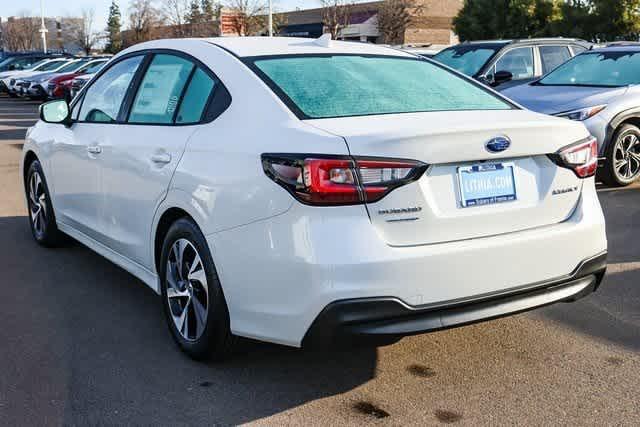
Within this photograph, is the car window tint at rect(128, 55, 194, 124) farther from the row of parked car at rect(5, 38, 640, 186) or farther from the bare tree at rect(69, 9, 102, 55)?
the bare tree at rect(69, 9, 102, 55)

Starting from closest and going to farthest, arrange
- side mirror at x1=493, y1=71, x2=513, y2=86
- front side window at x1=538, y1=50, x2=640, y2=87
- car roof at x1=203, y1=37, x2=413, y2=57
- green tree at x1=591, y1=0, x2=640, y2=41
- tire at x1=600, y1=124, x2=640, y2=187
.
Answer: car roof at x1=203, y1=37, x2=413, y2=57, tire at x1=600, y1=124, x2=640, y2=187, front side window at x1=538, y1=50, x2=640, y2=87, side mirror at x1=493, y1=71, x2=513, y2=86, green tree at x1=591, y1=0, x2=640, y2=41

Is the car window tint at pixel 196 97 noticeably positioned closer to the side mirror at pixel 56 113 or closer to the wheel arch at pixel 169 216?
the wheel arch at pixel 169 216

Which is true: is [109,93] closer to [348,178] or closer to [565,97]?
[348,178]

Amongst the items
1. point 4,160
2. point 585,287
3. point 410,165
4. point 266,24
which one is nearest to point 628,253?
point 585,287

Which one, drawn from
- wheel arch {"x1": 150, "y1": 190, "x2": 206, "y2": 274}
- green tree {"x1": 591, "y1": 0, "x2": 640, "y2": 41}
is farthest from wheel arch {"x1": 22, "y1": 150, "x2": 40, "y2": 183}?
green tree {"x1": 591, "y1": 0, "x2": 640, "y2": 41}

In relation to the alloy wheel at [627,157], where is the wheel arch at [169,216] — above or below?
above

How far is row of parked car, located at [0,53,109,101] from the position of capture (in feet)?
81.1

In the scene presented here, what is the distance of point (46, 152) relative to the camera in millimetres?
6148

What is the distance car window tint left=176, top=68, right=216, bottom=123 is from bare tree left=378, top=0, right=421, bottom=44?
4628cm

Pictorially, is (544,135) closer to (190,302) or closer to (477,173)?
(477,173)

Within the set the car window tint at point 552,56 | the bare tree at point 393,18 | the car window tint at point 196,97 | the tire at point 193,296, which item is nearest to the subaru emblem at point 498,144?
the tire at point 193,296

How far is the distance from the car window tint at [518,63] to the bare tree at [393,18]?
37.7 metres

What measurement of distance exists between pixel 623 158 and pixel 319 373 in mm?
5922

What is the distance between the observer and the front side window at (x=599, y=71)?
30.5 ft
